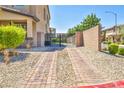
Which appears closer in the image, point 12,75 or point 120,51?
point 12,75

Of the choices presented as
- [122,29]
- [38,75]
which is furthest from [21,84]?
[122,29]

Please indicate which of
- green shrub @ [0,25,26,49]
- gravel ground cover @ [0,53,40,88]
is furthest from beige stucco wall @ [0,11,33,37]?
gravel ground cover @ [0,53,40,88]

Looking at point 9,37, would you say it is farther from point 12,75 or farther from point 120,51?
point 120,51

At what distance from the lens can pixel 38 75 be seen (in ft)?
23.0

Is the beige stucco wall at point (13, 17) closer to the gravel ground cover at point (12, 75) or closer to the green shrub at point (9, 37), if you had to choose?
the green shrub at point (9, 37)

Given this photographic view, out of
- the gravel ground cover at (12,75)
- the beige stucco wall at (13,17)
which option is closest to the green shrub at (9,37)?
the gravel ground cover at (12,75)

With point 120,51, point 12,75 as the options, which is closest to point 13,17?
point 120,51

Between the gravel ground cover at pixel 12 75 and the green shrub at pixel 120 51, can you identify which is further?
the green shrub at pixel 120 51

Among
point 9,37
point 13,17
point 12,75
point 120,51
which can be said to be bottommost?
point 12,75

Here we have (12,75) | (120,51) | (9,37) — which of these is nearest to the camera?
(12,75)

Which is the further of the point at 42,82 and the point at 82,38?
the point at 82,38

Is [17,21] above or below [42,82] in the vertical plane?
above

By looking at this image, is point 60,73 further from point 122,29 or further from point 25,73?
point 122,29
